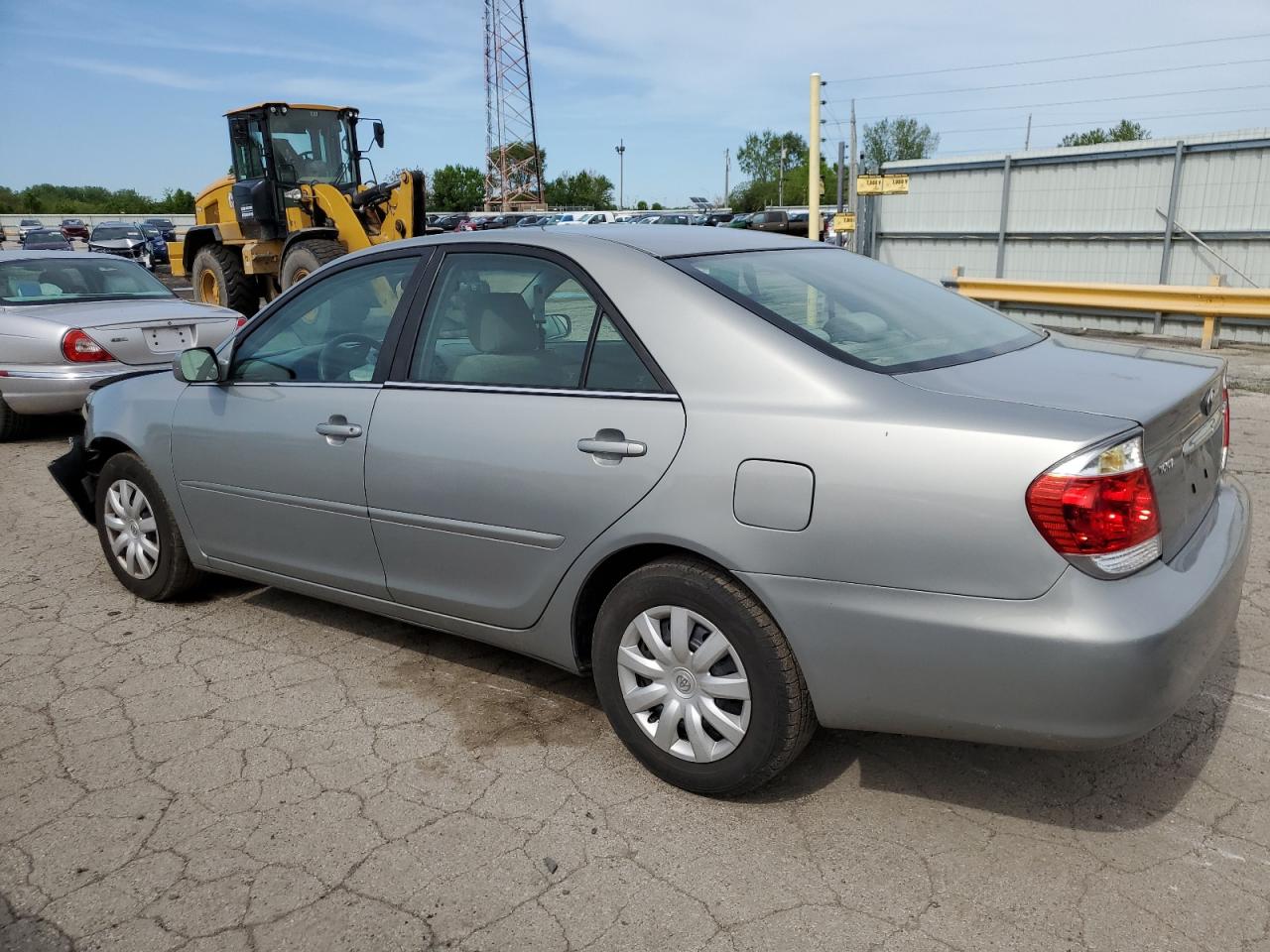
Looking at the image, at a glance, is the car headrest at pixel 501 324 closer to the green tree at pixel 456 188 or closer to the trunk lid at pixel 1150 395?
the trunk lid at pixel 1150 395

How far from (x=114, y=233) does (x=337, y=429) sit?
34.0 m

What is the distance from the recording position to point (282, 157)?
14.4 m

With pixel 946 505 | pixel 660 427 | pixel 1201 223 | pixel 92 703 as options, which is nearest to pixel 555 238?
pixel 660 427

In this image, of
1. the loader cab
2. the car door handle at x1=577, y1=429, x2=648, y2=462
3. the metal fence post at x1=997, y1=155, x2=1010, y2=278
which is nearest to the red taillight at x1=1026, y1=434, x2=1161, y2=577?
the car door handle at x1=577, y1=429, x2=648, y2=462

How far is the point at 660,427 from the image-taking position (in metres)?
2.78

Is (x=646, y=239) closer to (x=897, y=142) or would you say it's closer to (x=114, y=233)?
(x=114, y=233)

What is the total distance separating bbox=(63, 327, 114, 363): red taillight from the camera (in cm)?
743

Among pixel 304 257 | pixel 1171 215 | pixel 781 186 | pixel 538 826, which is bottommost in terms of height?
pixel 538 826

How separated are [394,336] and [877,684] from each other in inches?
79.6

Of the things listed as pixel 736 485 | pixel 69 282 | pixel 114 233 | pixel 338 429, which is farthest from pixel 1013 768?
pixel 114 233

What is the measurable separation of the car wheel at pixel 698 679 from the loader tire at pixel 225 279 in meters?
13.7

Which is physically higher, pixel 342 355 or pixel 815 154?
pixel 815 154

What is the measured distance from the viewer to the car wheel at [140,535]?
4.35 meters

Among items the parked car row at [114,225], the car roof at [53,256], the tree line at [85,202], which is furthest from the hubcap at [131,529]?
the tree line at [85,202]
